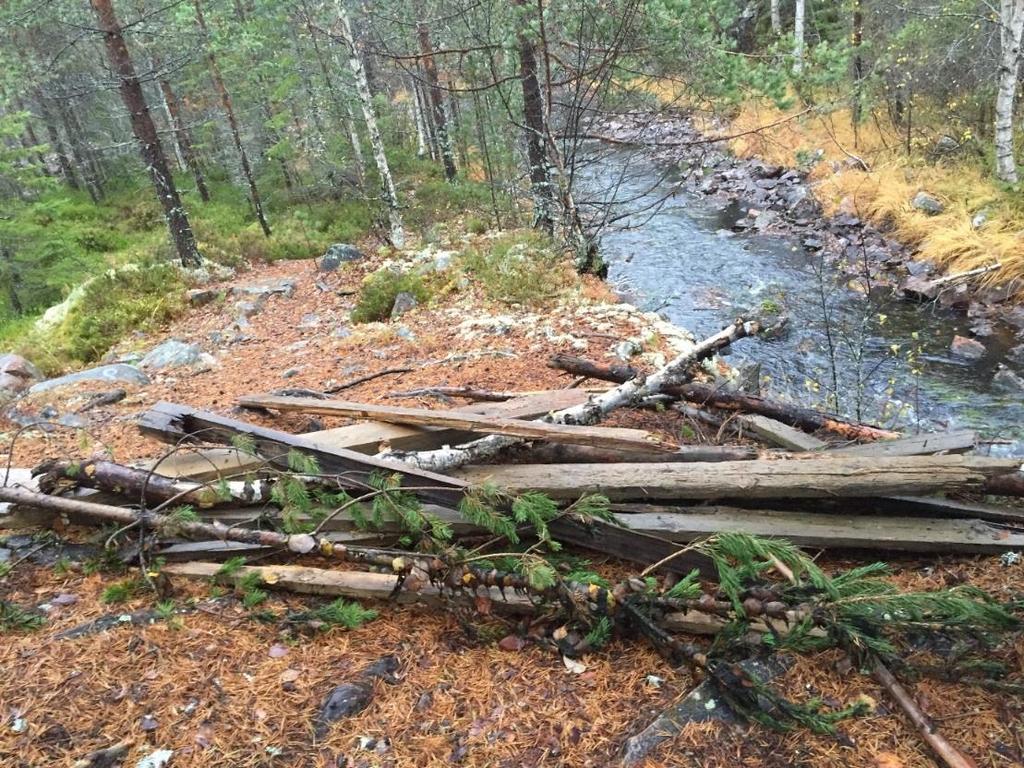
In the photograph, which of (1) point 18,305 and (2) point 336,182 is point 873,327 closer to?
(2) point 336,182

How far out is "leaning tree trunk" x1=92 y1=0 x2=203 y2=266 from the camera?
36.8 ft

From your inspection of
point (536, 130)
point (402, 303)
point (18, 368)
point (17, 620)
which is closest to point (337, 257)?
point (402, 303)

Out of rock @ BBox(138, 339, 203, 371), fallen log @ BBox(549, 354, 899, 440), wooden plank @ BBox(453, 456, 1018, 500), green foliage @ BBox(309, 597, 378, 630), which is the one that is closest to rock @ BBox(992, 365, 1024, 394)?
fallen log @ BBox(549, 354, 899, 440)

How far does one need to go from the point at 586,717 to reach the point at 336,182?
19.2 m

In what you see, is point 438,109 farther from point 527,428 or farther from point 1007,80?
point 527,428

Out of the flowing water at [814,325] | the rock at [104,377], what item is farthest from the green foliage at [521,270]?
the rock at [104,377]

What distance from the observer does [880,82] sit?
15055 mm

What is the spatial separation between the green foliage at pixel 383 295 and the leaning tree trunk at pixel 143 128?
5455 millimetres

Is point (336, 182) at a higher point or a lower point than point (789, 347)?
higher

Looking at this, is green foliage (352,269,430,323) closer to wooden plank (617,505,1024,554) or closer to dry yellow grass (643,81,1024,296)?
dry yellow grass (643,81,1024,296)

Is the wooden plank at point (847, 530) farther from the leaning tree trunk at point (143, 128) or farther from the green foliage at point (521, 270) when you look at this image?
the leaning tree trunk at point (143, 128)

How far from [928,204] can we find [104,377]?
48.2ft

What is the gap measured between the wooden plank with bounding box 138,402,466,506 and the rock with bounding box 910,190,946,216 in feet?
43.2

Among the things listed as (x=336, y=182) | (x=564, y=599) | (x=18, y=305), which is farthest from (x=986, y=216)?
(x=18, y=305)
